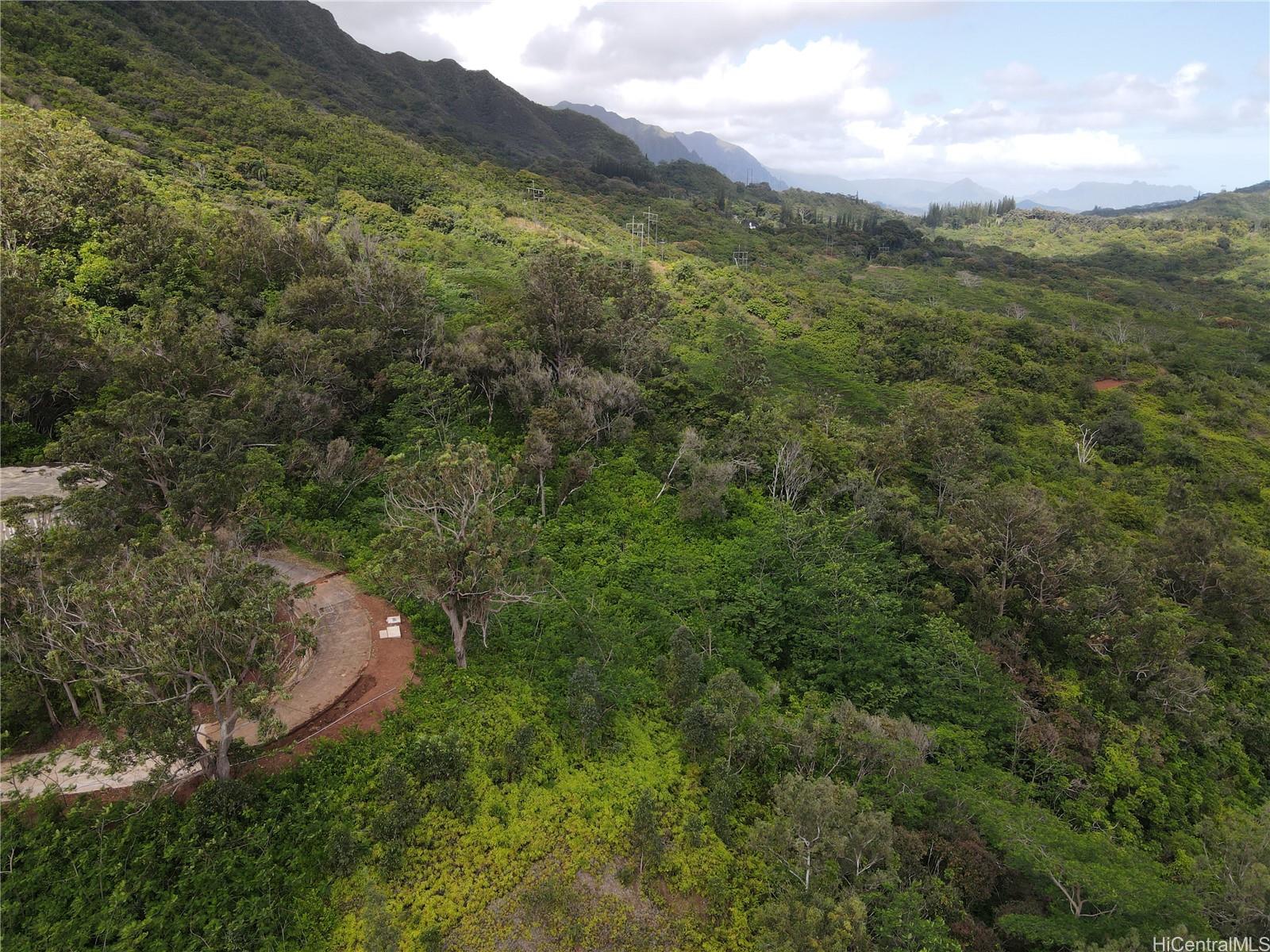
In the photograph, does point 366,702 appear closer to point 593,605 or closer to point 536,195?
point 593,605

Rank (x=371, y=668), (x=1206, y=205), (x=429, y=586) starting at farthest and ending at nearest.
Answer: (x=1206, y=205), (x=371, y=668), (x=429, y=586)

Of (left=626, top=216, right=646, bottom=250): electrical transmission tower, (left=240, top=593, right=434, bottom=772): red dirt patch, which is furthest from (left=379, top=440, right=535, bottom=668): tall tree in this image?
(left=626, top=216, right=646, bottom=250): electrical transmission tower

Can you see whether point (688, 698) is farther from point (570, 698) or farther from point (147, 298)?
point (147, 298)

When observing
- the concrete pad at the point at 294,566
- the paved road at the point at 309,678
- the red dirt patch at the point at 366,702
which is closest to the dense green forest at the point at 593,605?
the red dirt patch at the point at 366,702

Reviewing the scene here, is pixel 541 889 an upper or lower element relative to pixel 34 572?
lower

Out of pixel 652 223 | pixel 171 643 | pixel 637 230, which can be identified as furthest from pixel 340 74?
pixel 171 643

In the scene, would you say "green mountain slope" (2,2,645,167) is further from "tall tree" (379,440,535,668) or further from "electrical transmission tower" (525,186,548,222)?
"tall tree" (379,440,535,668)

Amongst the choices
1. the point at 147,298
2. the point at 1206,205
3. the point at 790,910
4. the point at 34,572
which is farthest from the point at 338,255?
the point at 1206,205
